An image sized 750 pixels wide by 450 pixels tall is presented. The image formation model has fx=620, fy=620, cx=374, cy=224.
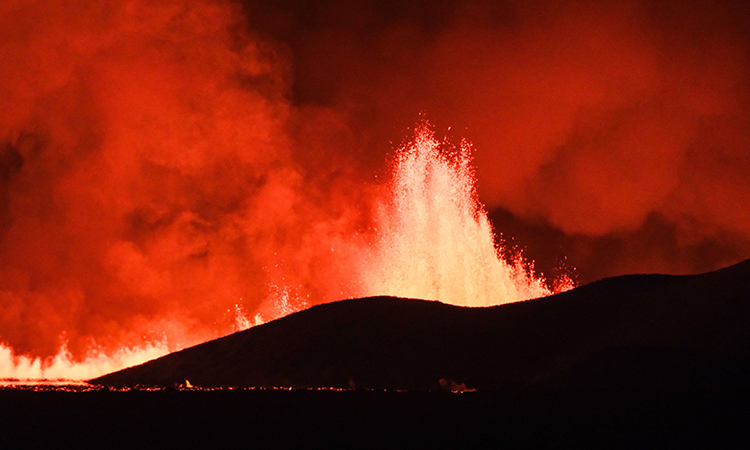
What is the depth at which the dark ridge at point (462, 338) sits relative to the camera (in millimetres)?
21984

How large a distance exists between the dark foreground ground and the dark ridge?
5.81m

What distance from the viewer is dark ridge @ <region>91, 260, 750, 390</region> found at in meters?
22.0

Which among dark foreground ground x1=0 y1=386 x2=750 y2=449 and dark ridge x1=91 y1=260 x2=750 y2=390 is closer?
dark foreground ground x1=0 y1=386 x2=750 y2=449

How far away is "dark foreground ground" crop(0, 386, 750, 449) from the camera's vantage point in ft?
40.7

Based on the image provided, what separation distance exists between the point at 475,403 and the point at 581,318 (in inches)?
597

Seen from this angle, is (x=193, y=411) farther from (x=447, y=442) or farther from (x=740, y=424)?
(x=740, y=424)

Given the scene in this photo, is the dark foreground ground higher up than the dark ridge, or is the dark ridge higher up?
the dark ridge

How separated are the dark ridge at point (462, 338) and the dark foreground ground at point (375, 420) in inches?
229

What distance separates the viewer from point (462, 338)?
97.2 ft

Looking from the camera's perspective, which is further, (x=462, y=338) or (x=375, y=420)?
(x=462, y=338)

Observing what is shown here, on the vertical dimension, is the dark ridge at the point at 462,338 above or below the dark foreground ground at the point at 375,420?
above

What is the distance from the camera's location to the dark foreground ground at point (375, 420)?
488 inches

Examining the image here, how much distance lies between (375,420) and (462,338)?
16319 millimetres

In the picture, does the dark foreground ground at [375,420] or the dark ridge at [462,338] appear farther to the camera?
the dark ridge at [462,338]
